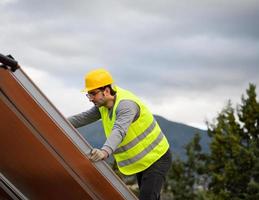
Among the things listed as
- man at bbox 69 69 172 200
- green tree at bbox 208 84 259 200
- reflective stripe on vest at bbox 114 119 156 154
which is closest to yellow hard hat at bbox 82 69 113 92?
man at bbox 69 69 172 200

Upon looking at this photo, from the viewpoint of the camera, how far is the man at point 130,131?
4348mm

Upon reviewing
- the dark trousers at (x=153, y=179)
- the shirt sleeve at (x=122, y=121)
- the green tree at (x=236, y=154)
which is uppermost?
the shirt sleeve at (x=122, y=121)

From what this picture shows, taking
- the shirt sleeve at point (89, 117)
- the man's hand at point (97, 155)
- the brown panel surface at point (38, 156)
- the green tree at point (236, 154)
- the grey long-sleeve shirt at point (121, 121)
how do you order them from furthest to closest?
the green tree at point (236, 154)
the shirt sleeve at point (89, 117)
the grey long-sleeve shirt at point (121, 121)
the man's hand at point (97, 155)
the brown panel surface at point (38, 156)

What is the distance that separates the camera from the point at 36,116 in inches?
134

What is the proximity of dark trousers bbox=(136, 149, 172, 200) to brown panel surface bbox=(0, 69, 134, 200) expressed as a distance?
0.89m

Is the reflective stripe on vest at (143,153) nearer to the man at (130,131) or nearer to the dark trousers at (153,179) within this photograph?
the man at (130,131)

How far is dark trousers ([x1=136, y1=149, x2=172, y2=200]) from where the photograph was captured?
15.6ft

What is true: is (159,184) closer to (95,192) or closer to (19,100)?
(95,192)

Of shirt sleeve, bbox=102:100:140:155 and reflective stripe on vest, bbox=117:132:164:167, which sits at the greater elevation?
shirt sleeve, bbox=102:100:140:155

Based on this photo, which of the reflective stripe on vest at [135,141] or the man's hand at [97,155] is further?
the reflective stripe on vest at [135,141]

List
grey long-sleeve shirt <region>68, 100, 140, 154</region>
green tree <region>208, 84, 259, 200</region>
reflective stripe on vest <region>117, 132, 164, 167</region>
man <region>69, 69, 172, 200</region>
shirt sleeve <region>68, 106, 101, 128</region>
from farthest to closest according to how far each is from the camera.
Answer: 1. green tree <region>208, 84, 259, 200</region>
2. shirt sleeve <region>68, 106, 101, 128</region>
3. reflective stripe on vest <region>117, 132, 164, 167</region>
4. man <region>69, 69, 172, 200</region>
5. grey long-sleeve shirt <region>68, 100, 140, 154</region>

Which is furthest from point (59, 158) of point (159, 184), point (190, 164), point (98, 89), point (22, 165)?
point (190, 164)

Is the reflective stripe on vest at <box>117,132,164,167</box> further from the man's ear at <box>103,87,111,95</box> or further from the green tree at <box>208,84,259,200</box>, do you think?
the green tree at <box>208,84,259,200</box>

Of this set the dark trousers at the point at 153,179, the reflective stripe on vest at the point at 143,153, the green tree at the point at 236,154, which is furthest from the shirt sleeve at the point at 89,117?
the green tree at the point at 236,154
